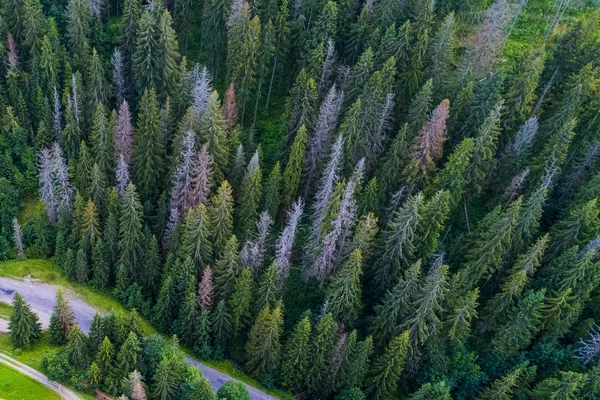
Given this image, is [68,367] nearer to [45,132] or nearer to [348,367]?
[348,367]

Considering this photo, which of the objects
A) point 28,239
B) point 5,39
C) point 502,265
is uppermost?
point 5,39

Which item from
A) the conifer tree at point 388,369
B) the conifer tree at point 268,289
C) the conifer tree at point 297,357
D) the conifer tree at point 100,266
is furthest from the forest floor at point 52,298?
the conifer tree at point 388,369

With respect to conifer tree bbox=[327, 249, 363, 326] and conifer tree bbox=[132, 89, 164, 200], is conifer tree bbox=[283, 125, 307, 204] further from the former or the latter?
conifer tree bbox=[132, 89, 164, 200]

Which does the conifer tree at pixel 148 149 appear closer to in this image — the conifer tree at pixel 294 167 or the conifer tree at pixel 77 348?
Answer: the conifer tree at pixel 294 167

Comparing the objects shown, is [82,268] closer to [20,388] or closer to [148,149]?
[20,388]

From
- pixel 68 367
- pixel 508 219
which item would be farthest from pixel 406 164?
pixel 68 367

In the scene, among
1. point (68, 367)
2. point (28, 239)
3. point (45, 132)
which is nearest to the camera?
point (68, 367)
